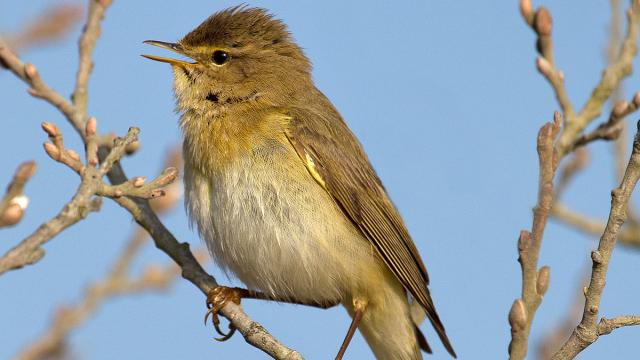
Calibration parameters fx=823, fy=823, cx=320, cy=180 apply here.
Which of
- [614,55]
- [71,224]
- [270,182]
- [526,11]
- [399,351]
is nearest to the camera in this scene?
[71,224]

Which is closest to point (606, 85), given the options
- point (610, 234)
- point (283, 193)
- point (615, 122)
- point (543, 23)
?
point (615, 122)

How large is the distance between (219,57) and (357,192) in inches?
46.0

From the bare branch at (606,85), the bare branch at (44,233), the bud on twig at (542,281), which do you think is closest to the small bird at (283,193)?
the bare branch at (44,233)

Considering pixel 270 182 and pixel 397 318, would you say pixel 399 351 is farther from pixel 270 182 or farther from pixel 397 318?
pixel 270 182

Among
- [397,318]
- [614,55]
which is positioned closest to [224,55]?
[397,318]

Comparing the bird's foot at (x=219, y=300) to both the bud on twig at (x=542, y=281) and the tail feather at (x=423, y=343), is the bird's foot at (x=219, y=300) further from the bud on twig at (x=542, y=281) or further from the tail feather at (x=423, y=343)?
the bud on twig at (x=542, y=281)

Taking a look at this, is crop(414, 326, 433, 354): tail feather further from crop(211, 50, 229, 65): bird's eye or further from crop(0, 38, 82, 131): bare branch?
crop(0, 38, 82, 131): bare branch

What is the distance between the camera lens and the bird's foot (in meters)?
4.45

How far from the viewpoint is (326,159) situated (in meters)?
4.56

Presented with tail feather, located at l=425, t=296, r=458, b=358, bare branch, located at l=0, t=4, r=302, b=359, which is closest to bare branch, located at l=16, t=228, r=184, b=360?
bare branch, located at l=0, t=4, r=302, b=359

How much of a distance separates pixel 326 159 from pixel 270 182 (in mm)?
472

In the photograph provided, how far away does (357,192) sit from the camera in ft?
15.3

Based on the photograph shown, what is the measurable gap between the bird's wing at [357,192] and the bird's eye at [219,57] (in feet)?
1.83

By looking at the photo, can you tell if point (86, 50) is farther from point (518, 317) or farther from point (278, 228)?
point (518, 317)
